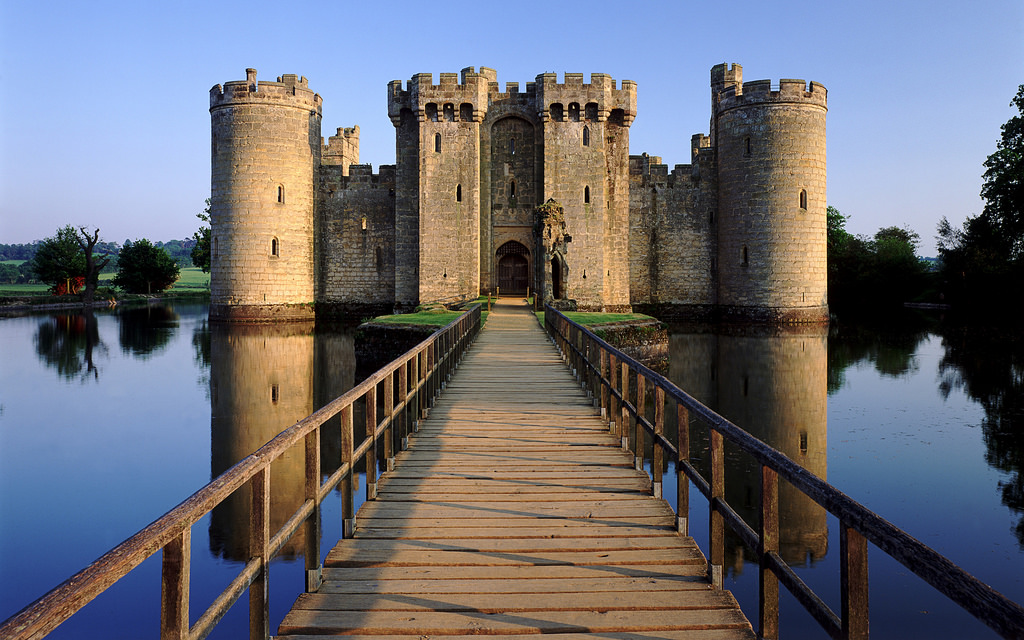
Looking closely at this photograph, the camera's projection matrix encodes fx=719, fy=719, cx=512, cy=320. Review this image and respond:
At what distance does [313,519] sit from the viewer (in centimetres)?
419

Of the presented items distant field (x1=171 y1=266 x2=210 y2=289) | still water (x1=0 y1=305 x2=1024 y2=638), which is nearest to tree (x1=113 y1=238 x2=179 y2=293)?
distant field (x1=171 y1=266 x2=210 y2=289)

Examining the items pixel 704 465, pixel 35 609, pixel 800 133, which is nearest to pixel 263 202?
pixel 800 133

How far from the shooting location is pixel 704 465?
10.1 meters

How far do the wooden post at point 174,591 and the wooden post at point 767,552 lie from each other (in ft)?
8.01

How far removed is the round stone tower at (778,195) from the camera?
30.9 meters

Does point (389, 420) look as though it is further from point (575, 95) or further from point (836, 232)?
point (836, 232)

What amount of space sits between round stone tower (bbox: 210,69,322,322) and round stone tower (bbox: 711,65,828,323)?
64.1 ft

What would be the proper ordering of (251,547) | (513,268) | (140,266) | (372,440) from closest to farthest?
(251,547) < (372,440) < (513,268) < (140,266)

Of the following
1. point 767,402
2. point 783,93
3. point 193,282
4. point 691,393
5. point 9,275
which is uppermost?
point 783,93

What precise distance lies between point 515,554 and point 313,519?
48.7 inches

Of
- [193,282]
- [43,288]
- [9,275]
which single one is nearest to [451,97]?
[43,288]

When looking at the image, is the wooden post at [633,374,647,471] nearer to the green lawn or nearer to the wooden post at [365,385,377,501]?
the wooden post at [365,385,377,501]

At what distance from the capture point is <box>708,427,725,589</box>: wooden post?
403 cm

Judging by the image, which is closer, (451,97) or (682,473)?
(682,473)
